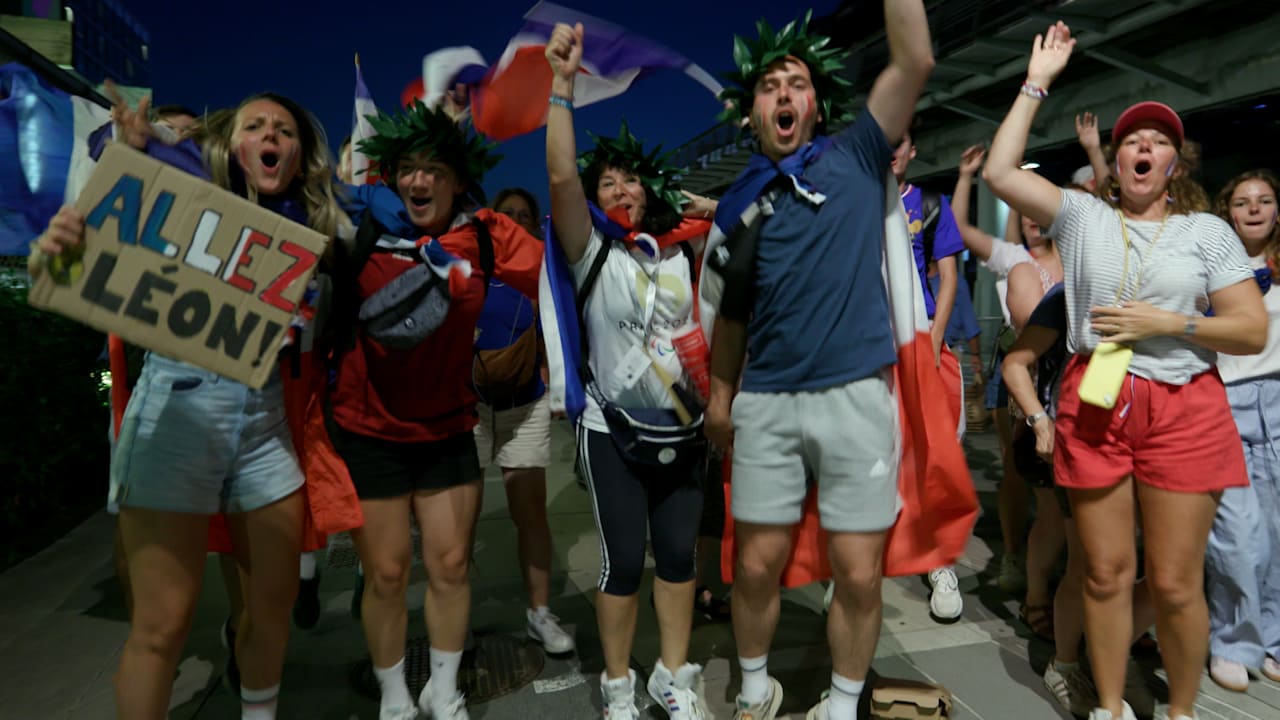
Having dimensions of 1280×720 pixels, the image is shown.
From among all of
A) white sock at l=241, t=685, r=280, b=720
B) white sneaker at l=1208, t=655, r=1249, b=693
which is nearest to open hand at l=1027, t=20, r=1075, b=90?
white sneaker at l=1208, t=655, r=1249, b=693

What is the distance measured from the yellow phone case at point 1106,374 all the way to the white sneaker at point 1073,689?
114cm

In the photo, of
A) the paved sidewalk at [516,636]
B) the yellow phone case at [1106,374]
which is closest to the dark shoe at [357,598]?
the paved sidewalk at [516,636]

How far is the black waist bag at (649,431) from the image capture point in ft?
8.38

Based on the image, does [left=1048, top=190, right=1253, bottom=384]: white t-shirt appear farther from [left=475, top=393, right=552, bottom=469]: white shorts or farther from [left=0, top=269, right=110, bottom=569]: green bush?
[left=0, top=269, right=110, bottom=569]: green bush

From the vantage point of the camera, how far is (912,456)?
2584 mm

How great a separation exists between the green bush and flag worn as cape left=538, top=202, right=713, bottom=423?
3.12 meters

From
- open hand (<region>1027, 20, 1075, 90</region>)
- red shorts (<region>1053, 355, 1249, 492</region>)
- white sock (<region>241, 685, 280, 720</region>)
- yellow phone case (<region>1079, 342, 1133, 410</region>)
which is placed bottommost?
white sock (<region>241, 685, 280, 720</region>)

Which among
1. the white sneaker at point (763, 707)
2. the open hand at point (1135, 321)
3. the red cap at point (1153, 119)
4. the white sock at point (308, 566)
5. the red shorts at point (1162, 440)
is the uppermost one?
the red cap at point (1153, 119)

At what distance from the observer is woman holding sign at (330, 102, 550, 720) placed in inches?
97.0

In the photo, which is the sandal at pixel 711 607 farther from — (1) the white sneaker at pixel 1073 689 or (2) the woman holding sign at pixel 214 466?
(2) the woman holding sign at pixel 214 466

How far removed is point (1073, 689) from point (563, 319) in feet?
7.67

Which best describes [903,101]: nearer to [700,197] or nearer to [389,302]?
[700,197]

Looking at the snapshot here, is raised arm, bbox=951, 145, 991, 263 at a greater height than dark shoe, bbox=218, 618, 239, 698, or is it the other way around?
raised arm, bbox=951, 145, 991, 263

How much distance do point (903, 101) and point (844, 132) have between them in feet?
0.67
